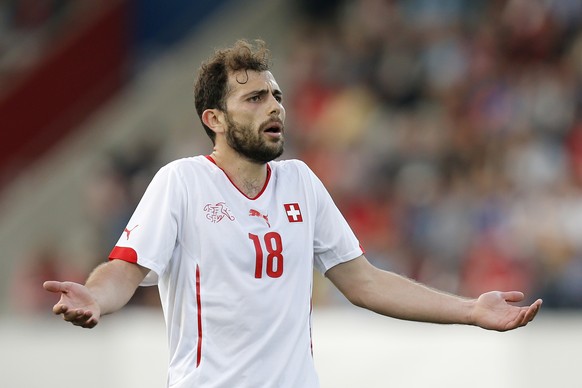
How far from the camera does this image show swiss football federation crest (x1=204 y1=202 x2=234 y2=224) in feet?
16.8

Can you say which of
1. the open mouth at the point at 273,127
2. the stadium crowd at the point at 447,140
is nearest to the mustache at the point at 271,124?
the open mouth at the point at 273,127

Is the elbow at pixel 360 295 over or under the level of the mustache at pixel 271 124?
under

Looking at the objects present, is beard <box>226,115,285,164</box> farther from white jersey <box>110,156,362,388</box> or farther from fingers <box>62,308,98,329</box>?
fingers <box>62,308,98,329</box>

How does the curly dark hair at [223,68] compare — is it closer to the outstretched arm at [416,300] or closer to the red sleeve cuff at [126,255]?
the red sleeve cuff at [126,255]

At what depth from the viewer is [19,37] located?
16.1m

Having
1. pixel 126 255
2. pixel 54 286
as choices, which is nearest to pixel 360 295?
pixel 126 255

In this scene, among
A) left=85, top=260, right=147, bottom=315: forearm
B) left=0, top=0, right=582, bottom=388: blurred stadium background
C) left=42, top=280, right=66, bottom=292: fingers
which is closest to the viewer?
left=42, top=280, right=66, bottom=292: fingers

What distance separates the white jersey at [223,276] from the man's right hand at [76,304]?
41 centimetres

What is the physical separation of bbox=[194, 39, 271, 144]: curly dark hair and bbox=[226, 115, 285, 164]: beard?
128mm

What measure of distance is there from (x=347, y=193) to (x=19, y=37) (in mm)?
5752

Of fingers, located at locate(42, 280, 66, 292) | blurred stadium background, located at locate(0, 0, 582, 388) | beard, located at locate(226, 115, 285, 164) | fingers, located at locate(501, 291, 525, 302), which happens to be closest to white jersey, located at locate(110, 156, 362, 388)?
beard, located at locate(226, 115, 285, 164)

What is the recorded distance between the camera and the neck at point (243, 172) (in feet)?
17.4

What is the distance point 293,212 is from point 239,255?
14.8 inches

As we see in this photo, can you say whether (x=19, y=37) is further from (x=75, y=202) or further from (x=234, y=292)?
(x=234, y=292)
